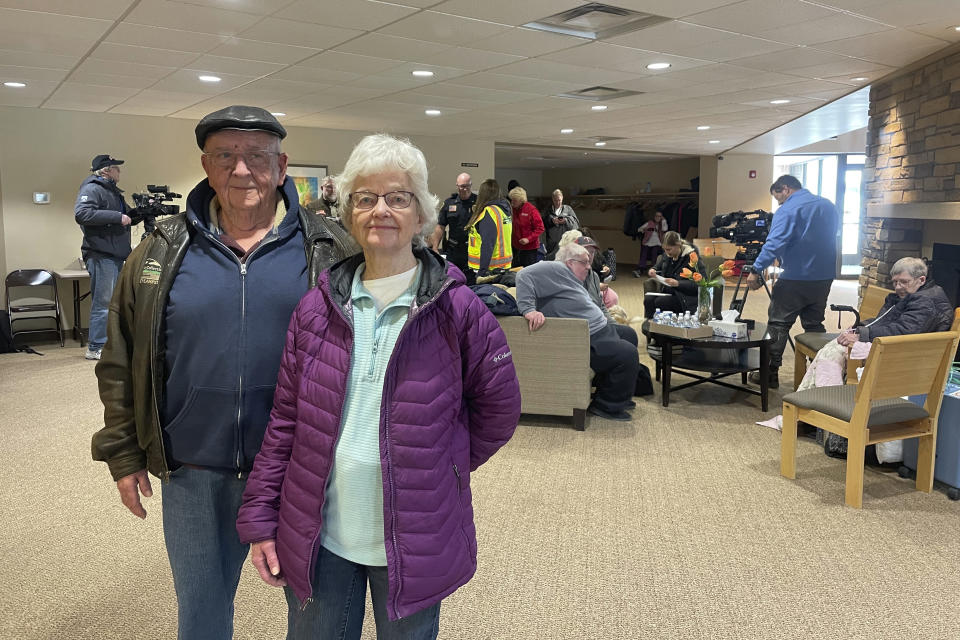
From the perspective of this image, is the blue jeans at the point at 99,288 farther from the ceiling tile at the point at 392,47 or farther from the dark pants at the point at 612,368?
the dark pants at the point at 612,368

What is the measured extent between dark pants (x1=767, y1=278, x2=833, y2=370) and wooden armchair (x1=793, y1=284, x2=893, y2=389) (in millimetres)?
245

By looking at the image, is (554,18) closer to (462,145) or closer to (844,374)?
(844,374)

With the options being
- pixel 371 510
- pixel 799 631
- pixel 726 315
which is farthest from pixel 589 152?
pixel 371 510

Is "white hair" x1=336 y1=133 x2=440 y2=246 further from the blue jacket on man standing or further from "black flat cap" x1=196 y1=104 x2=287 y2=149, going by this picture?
the blue jacket on man standing

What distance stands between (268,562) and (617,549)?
195 cm

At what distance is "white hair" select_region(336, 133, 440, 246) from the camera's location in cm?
146

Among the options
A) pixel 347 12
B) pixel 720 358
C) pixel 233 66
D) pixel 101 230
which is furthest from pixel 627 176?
pixel 347 12

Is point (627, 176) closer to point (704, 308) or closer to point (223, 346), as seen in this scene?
point (704, 308)

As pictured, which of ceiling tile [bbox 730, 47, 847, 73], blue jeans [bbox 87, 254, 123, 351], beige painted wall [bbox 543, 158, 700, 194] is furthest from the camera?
beige painted wall [bbox 543, 158, 700, 194]

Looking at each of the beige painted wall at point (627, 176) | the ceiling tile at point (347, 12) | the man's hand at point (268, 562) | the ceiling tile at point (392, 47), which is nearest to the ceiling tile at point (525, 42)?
the ceiling tile at point (392, 47)

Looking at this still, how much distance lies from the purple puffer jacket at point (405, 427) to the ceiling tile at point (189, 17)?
3.23m

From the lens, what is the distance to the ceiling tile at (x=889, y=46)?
494 cm

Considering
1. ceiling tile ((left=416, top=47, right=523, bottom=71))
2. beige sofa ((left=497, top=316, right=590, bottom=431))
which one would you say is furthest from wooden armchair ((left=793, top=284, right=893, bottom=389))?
ceiling tile ((left=416, top=47, right=523, bottom=71))

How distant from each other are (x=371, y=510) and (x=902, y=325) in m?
3.71
